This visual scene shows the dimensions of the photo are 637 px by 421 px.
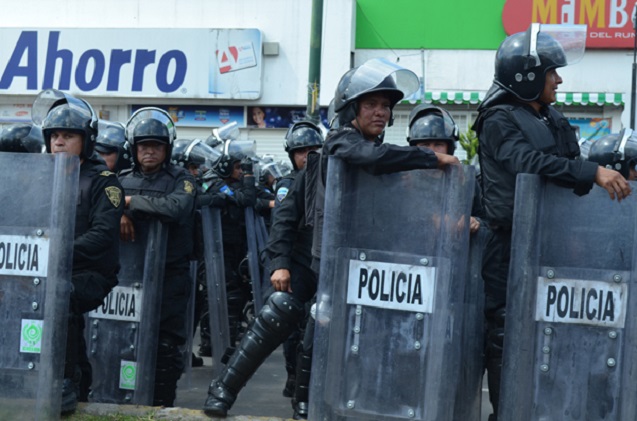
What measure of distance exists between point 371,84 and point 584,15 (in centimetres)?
2364

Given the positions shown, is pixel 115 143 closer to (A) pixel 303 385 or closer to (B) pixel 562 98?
(A) pixel 303 385

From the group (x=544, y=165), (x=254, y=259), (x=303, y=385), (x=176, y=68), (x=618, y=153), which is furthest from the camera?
(x=176, y=68)

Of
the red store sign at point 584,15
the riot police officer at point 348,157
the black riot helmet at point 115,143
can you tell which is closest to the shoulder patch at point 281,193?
the black riot helmet at point 115,143

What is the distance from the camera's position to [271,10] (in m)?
28.8

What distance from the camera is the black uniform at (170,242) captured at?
6.50 m

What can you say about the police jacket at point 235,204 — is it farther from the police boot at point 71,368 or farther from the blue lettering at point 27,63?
the blue lettering at point 27,63

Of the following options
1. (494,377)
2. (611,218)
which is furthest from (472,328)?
(611,218)

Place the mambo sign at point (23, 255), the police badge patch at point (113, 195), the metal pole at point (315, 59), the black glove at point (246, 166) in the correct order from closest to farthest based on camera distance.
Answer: the mambo sign at point (23, 255), the police badge patch at point (113, 195), the black glove at point (246, 166), the metal pole at point (315, 59)

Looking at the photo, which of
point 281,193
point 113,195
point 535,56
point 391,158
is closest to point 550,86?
point 535,56

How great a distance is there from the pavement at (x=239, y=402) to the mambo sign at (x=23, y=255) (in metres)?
0.83

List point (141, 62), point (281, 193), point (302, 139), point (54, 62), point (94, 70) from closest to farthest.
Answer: point (302, 139) → point (281, 193) → point (141, 62) → point (94, 70) → point (54, 62)

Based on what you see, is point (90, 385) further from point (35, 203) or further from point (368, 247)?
point (368, 247)

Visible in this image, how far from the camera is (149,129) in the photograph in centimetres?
685

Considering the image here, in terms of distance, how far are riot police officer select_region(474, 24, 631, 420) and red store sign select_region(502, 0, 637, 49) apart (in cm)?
2275
